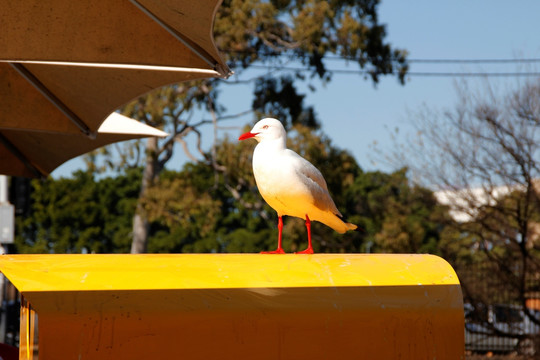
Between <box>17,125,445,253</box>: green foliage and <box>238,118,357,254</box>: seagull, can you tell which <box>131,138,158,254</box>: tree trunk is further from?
<box>238,118,357,254</box>: seagull

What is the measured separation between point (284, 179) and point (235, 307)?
0.95 metres

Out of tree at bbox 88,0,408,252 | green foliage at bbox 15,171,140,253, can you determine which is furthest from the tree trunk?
green foliage at bbox 15,171,140,253

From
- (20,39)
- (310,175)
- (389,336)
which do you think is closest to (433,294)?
(389,336)

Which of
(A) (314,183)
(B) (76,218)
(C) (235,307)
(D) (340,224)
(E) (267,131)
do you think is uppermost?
(E) (267,131)

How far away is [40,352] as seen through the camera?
2619mm

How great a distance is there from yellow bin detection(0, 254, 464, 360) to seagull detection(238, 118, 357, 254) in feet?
1.38

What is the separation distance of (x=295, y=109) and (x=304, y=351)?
16.8 meters

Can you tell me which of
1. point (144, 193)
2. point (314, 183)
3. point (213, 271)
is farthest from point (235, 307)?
point (144, 193)

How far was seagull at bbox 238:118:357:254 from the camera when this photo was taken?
3.70m

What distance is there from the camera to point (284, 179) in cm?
368

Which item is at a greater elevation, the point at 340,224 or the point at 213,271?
the point at 340,224

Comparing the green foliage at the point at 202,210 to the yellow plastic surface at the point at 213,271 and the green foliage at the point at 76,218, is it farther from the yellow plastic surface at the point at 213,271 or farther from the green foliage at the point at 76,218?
the yellow plastic surface at the point at 213,271

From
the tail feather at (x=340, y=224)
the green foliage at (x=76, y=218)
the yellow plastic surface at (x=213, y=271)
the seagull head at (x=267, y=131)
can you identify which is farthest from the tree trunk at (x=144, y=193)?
the yellow plastic surface at (x=213, y=271)

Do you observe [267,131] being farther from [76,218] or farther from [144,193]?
[76,218]
